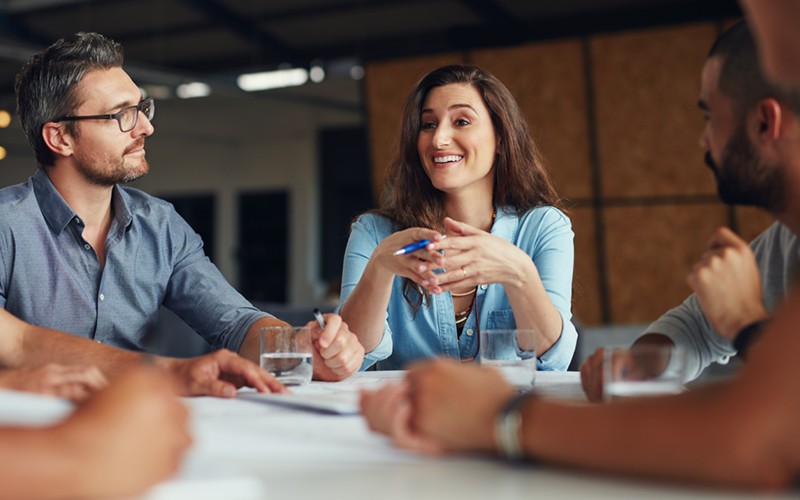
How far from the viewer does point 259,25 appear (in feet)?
36.1

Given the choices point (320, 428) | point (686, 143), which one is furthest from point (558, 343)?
point (686, 143)

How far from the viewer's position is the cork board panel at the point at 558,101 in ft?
23.6

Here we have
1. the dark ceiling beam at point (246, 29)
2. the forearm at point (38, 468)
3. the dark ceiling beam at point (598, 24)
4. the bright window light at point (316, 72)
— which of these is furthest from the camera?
the bright window light at point (316, 72)

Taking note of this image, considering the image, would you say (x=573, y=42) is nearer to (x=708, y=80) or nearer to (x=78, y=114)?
(x=78, y=114)

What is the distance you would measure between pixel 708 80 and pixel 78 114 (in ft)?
6.58

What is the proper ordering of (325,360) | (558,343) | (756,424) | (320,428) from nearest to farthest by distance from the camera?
(756,424), (320,428), (325,360), (558,343)

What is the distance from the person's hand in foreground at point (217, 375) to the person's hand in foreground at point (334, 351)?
0.78ft

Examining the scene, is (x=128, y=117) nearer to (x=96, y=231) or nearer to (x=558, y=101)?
(x=96, y=231)

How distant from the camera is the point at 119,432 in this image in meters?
0.85

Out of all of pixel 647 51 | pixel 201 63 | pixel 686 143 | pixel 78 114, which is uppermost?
pixel 201 63

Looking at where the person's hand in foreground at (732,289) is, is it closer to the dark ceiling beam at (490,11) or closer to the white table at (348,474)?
the white table at (348,474)

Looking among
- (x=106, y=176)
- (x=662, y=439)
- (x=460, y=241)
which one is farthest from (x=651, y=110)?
(x=662, y=439)

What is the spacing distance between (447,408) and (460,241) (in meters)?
1.27

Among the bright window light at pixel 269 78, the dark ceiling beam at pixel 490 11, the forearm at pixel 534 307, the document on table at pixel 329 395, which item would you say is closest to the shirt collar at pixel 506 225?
the forearm at pixel 534 307
